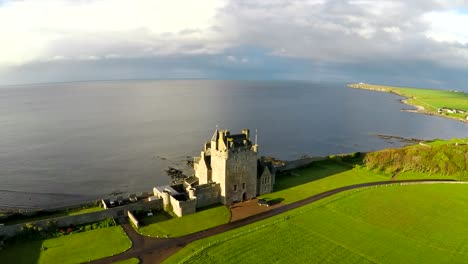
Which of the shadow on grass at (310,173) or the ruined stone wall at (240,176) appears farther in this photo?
the shadow on grass at (310,173)

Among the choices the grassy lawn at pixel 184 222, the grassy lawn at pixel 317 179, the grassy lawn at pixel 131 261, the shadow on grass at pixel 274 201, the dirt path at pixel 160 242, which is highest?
the grassy lawn at pixel 317 179

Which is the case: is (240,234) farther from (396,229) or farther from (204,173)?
(396,229)

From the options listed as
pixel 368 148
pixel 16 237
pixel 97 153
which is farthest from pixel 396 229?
pixel 97 153

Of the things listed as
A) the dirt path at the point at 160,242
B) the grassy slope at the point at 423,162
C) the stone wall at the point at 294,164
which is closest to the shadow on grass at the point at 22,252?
A: the dirt path at the point at 160,242

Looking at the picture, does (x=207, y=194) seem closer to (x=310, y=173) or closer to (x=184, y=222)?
(x=184, y=222)

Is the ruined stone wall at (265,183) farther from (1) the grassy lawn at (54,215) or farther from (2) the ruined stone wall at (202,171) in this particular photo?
(1) the grassy lawn at (54,215)

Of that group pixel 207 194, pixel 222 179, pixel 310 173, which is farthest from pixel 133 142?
pixel 222 179

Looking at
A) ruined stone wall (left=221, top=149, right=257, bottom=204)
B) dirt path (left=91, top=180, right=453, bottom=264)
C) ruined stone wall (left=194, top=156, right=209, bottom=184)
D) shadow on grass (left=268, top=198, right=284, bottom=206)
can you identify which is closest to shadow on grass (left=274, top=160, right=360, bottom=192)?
shadow on grass (left=268, top=198, right=284, bottom=206)
